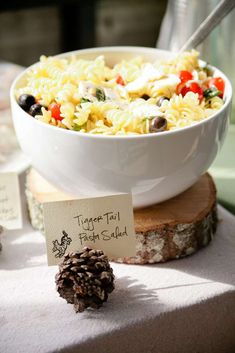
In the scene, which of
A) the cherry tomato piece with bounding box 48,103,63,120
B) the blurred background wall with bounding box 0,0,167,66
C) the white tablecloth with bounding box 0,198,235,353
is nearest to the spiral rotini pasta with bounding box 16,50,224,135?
the cherry tomato piece with bounding box 48,103,63,120

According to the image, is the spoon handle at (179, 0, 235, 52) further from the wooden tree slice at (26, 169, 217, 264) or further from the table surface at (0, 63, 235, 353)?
the table surface at (0, 63, 235, 353)

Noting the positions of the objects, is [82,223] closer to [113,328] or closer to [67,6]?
[113,328]

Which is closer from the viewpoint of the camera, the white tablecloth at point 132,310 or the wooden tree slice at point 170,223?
the white tablecloth at point 132,310

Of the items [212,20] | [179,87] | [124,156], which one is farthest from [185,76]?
[124,156]

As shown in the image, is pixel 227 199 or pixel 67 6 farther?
pixel 67 6

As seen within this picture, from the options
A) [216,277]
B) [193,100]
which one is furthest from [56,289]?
[193,100]

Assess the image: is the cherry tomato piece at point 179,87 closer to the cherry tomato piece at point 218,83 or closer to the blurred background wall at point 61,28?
the cherry tomato piece at point 218,83

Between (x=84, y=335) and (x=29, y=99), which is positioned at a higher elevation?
(x=29, y=99)

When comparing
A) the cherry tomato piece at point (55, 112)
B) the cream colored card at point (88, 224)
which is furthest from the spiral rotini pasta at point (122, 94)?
the cream colored card at point (88, 224)
